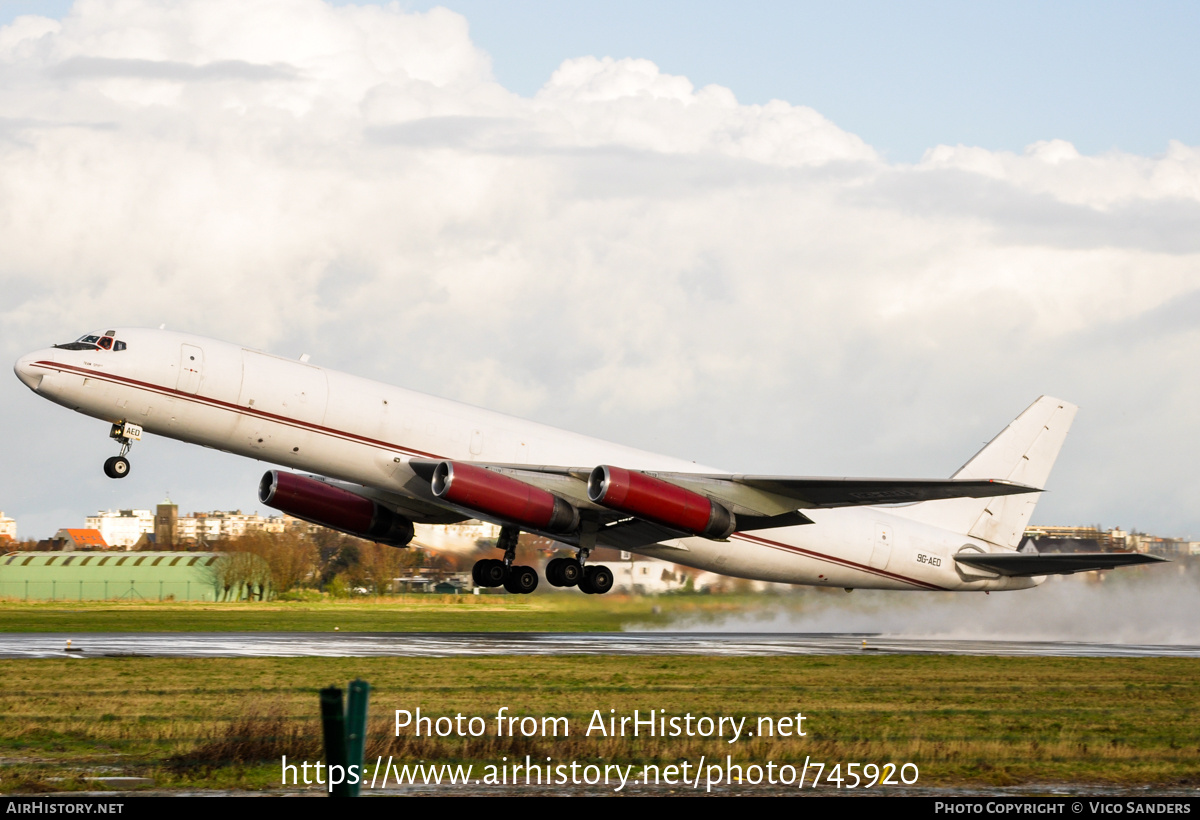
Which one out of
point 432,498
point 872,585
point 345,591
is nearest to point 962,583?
point 872,585

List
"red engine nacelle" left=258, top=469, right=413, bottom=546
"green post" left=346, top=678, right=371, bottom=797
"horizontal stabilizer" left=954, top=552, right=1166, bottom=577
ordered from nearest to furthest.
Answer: "green post" left=346, top=678, right=371, bottom=797 → "red engine nacelle" left=258, top=469, right=413, bottom=546 → "horizontal stabilizer" left=954, top=552, right=1166, bottom=577

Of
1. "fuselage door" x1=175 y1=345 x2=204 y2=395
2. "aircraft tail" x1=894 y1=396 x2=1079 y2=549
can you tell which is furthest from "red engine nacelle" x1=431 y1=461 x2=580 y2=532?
"aircraft tail" x1=894 y1=396 x2=1079 y2=549

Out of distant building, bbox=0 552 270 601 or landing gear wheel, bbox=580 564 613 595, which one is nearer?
landing gear wheel, bbox=580 564 613 595

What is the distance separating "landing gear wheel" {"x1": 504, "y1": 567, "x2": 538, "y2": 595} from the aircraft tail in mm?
12939

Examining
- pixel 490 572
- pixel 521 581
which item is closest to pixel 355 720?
pixel 521 581

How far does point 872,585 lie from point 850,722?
1616cm

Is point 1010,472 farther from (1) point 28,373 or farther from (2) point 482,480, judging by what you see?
(1) point 28,373

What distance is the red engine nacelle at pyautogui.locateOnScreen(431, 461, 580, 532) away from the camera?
83.3 ft

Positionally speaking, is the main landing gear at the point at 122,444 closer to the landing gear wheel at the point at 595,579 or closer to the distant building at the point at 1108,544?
the landing gear wheel at the point at 595,579

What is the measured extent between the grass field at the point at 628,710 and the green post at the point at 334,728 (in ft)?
20.9

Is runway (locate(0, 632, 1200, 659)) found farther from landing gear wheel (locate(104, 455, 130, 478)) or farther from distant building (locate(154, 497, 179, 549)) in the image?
distant building (locate(154, 497, 179, 549))

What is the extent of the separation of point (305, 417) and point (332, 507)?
5765 mm

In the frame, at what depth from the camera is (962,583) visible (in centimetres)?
3731

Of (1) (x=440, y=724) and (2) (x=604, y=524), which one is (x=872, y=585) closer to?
(2) (x=604, y=524)
